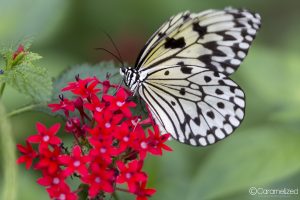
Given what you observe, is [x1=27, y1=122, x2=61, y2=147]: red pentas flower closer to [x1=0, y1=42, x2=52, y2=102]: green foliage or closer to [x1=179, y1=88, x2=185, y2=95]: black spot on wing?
[x1=0, y1=42, x2=52, y2=102]: green foliage

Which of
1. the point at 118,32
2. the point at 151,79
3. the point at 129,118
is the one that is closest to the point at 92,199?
the point at 129,118

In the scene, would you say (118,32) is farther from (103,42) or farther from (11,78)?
(11,78)

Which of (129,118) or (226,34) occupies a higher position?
(226,34)

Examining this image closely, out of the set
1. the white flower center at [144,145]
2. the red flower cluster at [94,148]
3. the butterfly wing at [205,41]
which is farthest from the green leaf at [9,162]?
the butterfly wing at [205,41]

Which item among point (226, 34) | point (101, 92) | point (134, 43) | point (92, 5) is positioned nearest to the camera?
point (101, 92)

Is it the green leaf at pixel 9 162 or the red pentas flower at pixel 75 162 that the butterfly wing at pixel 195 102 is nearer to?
the red pentas flower at pixel 75 162

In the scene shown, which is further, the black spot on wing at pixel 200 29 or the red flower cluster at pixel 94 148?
the black spot on wing at pixel 200 29
